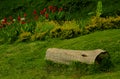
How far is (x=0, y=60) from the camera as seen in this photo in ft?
41.4

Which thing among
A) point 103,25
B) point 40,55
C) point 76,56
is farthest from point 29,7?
point 76,56

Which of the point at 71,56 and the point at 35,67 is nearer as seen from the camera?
the point at 71,56

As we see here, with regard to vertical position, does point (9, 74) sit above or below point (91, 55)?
below

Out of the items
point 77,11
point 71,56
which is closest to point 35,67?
point 71,56

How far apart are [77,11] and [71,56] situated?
9.66 meters

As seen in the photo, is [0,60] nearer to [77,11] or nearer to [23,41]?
[23,41]

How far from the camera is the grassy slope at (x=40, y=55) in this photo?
402 inches

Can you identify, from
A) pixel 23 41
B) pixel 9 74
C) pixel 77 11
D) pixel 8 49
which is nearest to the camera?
pixel 9 74


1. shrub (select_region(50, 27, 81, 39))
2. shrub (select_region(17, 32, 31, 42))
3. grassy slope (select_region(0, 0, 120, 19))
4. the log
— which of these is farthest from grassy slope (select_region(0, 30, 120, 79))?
grassy slope (select_region(0, 0, 120, 19))

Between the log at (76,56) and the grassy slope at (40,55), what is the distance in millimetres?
382

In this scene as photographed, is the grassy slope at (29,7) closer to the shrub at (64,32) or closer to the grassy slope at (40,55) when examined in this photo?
the shrub at (64,32)

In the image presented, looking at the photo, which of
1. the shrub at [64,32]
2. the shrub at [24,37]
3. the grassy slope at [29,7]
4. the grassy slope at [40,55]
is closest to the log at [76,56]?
the grassy slope at [40,55]

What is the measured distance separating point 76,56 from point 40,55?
2602mm

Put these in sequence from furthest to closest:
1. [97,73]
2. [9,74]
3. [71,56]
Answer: [9,74] → [71,56] → [97,73]
